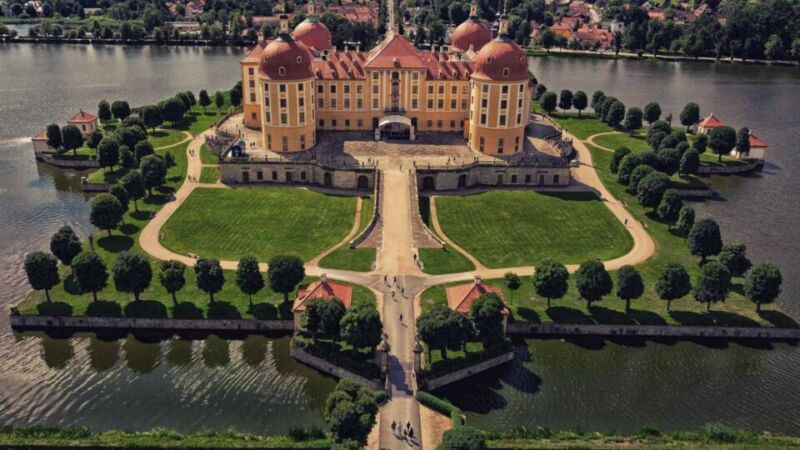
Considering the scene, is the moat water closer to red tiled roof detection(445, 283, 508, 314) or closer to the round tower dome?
red tiled roof detection(445, 283, 508, 314)

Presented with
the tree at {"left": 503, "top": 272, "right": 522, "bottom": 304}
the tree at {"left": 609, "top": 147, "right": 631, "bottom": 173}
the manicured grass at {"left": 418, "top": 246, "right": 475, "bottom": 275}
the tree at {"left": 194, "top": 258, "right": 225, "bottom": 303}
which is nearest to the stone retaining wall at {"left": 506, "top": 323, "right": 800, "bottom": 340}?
the tree at {"left": 503, "top": 272, "right": 522, "bottom": 304}

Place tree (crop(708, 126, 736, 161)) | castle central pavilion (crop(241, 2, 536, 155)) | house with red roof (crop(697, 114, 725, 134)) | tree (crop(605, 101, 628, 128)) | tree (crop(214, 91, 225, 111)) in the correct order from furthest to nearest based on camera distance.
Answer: tree (crop(214, 91, 225, 111)) → tree (crop(605, 101, 628, 128)) → house with red roof (crop(697, 114, 725, 134)) → tree (crop(708, 126, 736, 161)) → castle central pavilion (crop(241, 2, 536, 155))

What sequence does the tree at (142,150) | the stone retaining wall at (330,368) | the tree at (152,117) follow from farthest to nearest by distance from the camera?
1. the tree at (152,117)
2. the tree at (142,150)
3. the stone retaining wall at (330,368)

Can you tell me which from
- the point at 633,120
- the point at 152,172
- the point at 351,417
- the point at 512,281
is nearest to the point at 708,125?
the point at 633,120

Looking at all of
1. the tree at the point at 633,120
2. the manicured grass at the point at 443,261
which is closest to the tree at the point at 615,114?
the tree at the point at 633,120

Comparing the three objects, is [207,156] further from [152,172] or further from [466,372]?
[466,372]

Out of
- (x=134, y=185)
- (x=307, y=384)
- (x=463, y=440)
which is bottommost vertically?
(x=307, y=384)

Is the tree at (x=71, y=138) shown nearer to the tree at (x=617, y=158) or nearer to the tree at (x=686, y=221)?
the tree at (x=617, y=158)
